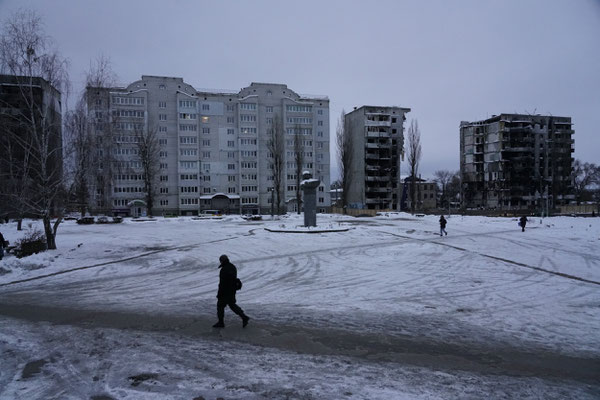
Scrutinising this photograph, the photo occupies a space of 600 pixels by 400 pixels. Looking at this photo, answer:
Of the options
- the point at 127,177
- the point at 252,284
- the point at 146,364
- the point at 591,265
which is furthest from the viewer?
the point at 127,177

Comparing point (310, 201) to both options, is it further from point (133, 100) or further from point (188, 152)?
point (133, 100)

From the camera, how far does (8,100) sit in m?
18.7

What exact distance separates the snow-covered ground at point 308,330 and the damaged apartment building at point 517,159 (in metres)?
76.7

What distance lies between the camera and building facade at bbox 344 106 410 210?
8044cm

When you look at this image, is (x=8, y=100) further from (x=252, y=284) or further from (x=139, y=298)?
(x=252, y=284)

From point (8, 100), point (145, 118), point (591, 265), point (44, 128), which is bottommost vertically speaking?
point (591, 265)

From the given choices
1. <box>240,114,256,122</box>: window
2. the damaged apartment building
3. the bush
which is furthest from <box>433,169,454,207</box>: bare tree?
the bush

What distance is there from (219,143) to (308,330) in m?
70.5

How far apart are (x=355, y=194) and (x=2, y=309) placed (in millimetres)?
76521

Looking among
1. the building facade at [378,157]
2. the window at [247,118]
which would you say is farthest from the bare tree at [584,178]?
the window at [247,118]

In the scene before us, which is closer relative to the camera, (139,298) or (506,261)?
(139,298)

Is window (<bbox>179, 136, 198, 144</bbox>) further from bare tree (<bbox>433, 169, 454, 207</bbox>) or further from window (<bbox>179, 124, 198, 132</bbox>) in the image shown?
bare tree (<bbox>433, 169, 454, 207</bbox>)

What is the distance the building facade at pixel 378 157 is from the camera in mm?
80438

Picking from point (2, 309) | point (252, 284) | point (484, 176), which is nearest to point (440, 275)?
point (252, 284)
